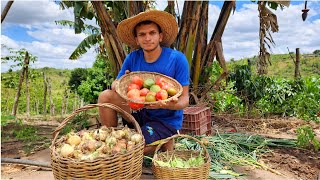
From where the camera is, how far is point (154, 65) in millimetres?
2814

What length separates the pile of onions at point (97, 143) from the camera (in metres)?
1.99

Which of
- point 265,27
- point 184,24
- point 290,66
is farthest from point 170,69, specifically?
point 290,66

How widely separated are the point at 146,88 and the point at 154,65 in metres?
0.29

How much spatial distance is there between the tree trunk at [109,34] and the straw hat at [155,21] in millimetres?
1959

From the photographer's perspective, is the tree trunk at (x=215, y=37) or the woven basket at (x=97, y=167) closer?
the woven basket at (x=97, y=167)

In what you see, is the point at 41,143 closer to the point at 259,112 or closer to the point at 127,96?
the point at 127,96

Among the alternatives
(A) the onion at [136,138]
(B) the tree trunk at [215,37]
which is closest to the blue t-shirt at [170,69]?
(A) the onion at [136,138]

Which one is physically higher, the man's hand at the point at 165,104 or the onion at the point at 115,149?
the man's hand at the point at 165,104

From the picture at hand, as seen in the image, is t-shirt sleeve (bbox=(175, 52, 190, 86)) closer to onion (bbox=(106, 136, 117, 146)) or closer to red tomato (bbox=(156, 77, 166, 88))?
red tomato (bbox=(156, 77, 166, 88))

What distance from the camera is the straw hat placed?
106 inches

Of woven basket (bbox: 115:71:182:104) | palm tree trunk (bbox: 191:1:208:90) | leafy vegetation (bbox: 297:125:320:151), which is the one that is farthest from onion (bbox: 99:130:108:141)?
palm tree trunk (bbox: 191:1:208:90)

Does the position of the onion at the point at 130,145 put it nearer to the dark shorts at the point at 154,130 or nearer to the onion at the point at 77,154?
the onion at the point at 77,154

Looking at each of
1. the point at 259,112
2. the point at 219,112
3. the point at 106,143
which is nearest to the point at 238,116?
the point at 219,112

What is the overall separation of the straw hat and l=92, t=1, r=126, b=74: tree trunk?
1959mm
